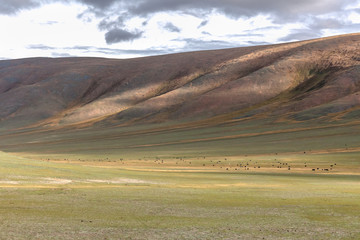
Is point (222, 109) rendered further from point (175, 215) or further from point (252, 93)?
point (175, 215)

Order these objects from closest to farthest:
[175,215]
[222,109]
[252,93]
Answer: [175,215] → [222,109] → [252,93]

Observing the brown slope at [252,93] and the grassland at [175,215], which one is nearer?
the grassland at [175,215]

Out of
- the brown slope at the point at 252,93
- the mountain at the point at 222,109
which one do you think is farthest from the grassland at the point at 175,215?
the brown slope at the point at 252,93

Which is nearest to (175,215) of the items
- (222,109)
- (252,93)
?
(222,109)

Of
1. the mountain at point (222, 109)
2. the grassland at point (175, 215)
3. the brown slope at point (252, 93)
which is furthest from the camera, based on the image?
the brown slope at point (252, 93)

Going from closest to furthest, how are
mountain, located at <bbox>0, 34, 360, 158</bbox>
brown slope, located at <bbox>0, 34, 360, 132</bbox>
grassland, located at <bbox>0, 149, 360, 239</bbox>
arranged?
grassland, located at <bbox>0, 149, 360, 239</bbox> → mountain, located at <bbox>0, 34, 360, 158</bbox> → brown slope, located at <bbox>0, 34, 360, 132</bbox>

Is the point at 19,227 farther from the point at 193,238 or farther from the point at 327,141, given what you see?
the point at 327,141

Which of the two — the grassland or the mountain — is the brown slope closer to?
the mountain

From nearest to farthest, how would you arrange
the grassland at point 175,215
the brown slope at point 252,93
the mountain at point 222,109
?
1. the grassland at point 175,215
2. the mountain at point 222,109
3. the brown slope at point 252,93

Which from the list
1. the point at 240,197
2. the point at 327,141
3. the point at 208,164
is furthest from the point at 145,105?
the point at 240,197

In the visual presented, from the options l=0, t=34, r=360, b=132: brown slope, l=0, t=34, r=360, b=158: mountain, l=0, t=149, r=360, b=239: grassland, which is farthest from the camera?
l=0, t=34, r=360, b=132: brown slope

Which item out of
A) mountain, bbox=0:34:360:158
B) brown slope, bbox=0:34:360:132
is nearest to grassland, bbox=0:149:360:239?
mountain, bbox=0:34:360:158

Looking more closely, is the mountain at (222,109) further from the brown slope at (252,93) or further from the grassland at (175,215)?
the grassland at (175,215)

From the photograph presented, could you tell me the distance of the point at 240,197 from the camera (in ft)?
76.3
